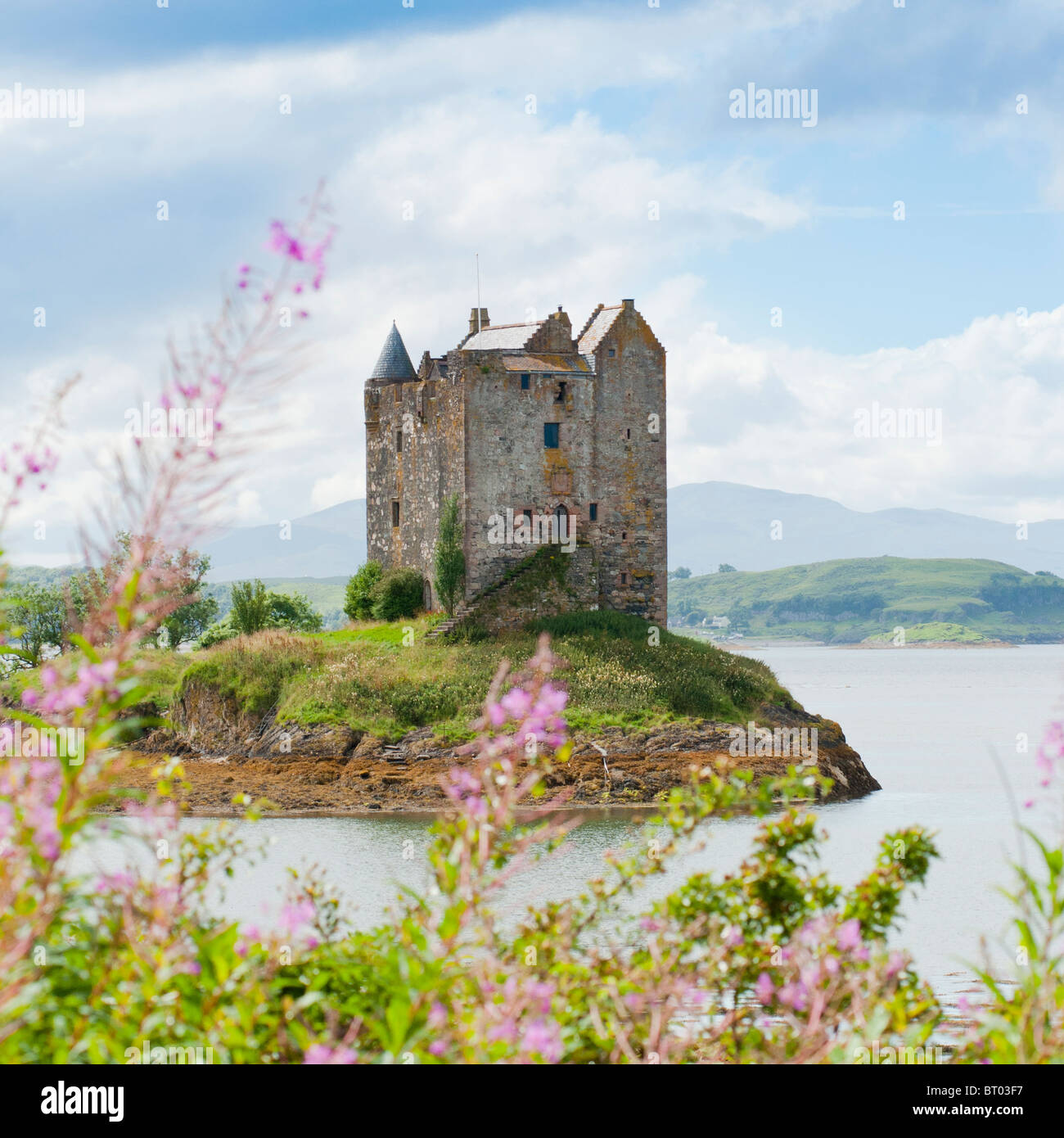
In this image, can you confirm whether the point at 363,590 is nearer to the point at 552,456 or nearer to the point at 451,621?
the point at 451,621

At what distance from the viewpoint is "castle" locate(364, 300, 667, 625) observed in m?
53.1

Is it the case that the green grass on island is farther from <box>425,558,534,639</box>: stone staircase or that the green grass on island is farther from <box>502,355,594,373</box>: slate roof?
<box>502,355,594,373</box>: slate roof

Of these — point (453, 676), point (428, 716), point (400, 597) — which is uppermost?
point (400, 597)

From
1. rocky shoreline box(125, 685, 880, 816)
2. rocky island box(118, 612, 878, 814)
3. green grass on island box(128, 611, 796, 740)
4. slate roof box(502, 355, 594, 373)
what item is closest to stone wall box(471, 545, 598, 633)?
green grass on island box(128, 611, 796, 740)

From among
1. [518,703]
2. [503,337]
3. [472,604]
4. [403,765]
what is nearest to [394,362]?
[503,337]

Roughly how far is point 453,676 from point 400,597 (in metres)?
10.2

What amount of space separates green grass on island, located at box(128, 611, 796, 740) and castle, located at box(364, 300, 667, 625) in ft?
11.7

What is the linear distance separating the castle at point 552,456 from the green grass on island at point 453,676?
356cm

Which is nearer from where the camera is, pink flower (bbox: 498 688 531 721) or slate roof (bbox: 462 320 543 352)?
pink flower (bbox: 498 688 531 721)

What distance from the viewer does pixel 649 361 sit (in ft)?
184

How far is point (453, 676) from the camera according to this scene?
151ft
